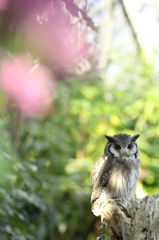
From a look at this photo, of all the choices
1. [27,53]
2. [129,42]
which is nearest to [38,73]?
[27,53]

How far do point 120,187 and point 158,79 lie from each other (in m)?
2.65

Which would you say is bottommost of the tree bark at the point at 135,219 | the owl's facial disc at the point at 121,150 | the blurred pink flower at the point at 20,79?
the tree bark at the point at 135,219

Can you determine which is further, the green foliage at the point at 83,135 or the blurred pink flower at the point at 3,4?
the green foliage at the point at 83,135

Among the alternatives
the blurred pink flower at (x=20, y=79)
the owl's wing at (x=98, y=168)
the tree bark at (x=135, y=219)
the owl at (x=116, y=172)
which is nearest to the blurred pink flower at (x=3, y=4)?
the blurred pink flower at (x=20, y=79)

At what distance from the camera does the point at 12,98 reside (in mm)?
885

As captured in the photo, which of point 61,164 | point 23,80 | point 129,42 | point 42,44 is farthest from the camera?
point 129,42

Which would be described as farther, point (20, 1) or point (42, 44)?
point (42, 44)

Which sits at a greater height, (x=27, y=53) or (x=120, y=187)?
(x=120, y=187)

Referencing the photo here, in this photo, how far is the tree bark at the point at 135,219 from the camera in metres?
1.11

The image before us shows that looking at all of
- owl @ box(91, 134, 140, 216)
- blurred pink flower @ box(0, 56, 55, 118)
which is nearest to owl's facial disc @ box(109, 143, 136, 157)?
owl @ box(91, 134, 140, 216)

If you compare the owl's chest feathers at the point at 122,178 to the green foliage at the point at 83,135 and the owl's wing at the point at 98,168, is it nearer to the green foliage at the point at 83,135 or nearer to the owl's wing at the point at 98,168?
the owl's wing at the point at 98,168

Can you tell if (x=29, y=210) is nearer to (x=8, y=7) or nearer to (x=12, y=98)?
(x=12, y=98)

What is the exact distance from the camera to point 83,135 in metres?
4.06

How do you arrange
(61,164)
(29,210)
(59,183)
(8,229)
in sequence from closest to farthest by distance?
(8,229) → (29,210) → (59,183) → (61,164)
